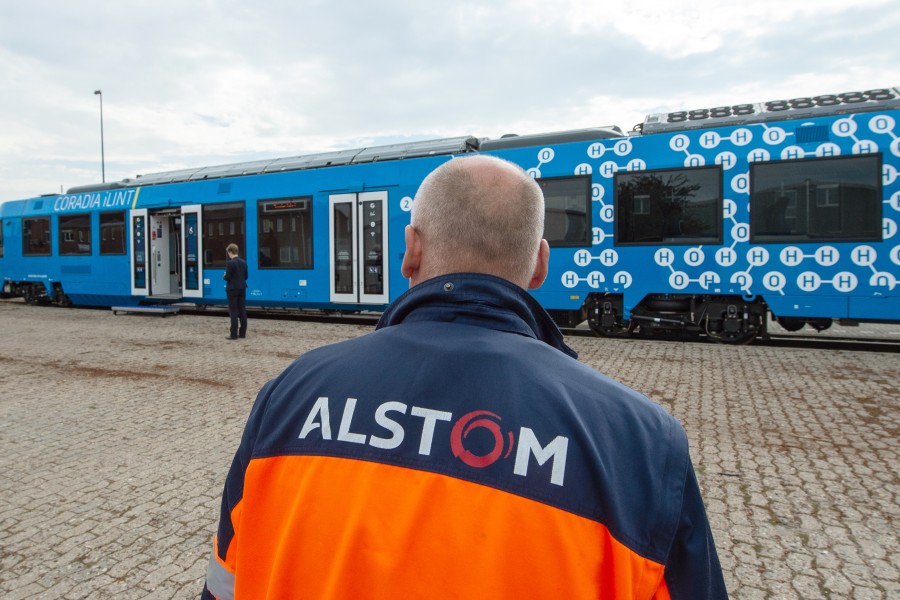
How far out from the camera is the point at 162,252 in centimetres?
1725

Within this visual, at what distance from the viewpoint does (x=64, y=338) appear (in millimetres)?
11898

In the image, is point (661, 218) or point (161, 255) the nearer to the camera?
point (661, 218)

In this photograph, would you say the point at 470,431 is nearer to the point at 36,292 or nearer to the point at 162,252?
the point at 162,252

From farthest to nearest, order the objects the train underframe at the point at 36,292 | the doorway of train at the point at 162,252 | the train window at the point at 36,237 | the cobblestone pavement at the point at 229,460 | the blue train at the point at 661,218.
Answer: the train underframe at the point at 36,292
the train window at the point at 36,237
the doorway of train at the point at 162,252
the blue train at the point at 661,218
the cobblestone pavement at the point at 229,460

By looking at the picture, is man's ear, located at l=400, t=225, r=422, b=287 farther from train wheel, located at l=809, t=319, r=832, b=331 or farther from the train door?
the train door

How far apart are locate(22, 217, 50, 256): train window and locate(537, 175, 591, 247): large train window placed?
1622 cm

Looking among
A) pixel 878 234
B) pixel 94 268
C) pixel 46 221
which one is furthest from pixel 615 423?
pixel 46 221

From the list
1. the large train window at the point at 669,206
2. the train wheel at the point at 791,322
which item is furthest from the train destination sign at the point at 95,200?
the train wheel at the point at 791,322

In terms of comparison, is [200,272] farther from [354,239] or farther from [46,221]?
[46,221]

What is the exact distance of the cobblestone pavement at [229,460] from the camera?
3.24 metres

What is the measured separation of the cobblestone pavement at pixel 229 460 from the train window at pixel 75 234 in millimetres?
→ 9701

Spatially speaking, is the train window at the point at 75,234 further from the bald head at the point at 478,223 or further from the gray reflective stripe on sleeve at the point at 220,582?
the bald head at the point at 478,223

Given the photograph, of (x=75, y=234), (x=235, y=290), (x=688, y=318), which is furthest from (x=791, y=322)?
(x=75, y=234)

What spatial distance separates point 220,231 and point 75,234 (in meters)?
6.23
